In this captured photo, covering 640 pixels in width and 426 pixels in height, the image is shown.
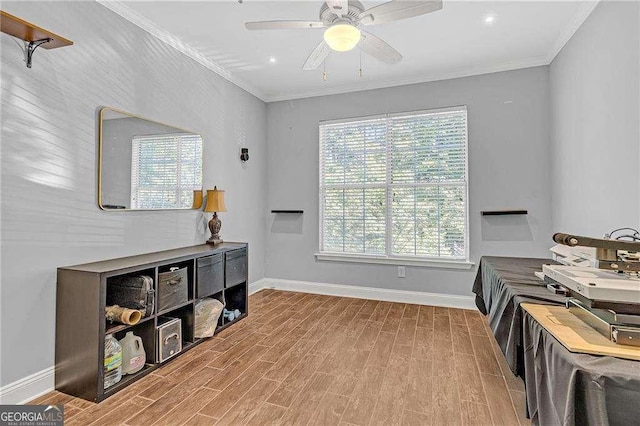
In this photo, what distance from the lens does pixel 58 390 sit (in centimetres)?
215

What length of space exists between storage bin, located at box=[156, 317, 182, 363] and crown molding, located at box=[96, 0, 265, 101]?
2568 mm

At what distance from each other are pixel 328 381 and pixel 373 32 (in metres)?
3.10

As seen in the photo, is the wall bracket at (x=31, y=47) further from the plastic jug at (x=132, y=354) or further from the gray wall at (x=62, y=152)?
the plastic jug at (x=132, y=354)

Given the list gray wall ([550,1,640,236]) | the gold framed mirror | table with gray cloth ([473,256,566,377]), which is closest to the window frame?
gray wall ([550,1,640,236])

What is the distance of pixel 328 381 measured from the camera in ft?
7.47

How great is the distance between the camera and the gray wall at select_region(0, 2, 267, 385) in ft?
6.46

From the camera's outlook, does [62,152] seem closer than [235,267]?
Yes

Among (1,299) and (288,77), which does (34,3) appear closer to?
(1,299)

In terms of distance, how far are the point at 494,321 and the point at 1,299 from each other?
3.13 m

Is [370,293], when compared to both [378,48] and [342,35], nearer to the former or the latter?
[378,48]

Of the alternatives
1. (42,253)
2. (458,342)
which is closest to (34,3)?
(42,253)

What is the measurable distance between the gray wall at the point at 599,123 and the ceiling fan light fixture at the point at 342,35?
5.87ft

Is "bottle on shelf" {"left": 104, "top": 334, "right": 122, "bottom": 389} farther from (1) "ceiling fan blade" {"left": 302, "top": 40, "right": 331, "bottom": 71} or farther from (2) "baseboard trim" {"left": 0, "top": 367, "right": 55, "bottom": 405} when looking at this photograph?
(1) "ceiling fan blade" {"left": 302, "top": 40, "right": 331, "bottom": 71}

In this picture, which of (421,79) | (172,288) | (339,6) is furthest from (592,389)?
(421,79)
